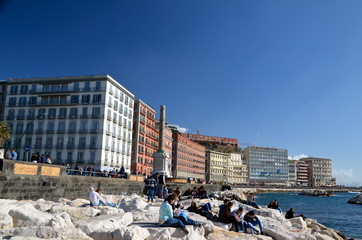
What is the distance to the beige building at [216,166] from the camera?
4888 inches

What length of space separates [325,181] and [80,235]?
199m

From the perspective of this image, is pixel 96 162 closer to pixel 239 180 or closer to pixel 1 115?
pixel 1 115

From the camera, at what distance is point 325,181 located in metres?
187

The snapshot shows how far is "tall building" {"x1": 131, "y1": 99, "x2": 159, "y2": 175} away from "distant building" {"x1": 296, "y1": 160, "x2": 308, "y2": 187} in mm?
125417

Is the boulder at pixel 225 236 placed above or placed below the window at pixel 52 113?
below

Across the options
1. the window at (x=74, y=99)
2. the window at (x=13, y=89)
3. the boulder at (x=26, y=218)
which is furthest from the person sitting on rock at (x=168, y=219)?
the window at (x=13, y=89)

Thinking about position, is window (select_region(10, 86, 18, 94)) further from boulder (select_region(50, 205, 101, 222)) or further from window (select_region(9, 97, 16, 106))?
boulder (select_region(50, 205, 101, 222))

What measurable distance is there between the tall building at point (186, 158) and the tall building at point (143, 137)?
60.9ft

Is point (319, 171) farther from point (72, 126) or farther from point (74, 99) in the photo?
point (74, 99)

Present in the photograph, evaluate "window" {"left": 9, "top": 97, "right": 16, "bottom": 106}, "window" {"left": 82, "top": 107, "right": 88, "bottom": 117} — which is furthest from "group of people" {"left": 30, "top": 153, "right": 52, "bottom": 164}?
"window" {"left": 9, "top": 97, "right": 16, "bottom": 106}

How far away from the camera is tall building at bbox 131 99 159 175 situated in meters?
67.6

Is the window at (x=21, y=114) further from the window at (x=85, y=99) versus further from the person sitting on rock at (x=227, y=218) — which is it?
the person sitting on rock at (x=227, y=218)

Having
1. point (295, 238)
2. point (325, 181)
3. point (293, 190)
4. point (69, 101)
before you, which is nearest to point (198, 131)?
point (293, 190)

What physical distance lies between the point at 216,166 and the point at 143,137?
204ft
